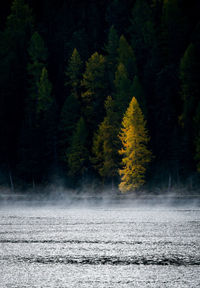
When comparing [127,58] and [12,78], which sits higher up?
[127,58]

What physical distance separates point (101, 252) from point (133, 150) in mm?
33389

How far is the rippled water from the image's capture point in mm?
14695

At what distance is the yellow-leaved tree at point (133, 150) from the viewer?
2040 inches

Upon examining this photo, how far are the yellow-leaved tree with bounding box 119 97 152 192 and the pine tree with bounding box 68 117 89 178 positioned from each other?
8033 mm

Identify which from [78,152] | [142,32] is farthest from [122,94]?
[142,32]

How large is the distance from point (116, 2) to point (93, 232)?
222ft

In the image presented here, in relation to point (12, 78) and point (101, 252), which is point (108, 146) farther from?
point (101, 252)

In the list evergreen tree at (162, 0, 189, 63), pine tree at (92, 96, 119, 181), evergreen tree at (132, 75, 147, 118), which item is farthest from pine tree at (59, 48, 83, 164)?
evergreen tree at (162, 0, 189, 63)

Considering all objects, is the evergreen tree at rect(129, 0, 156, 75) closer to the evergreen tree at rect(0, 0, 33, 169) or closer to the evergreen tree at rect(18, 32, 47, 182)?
the evergreen tree at rect(18, 32, 47, 182)

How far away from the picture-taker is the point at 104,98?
2633 inches

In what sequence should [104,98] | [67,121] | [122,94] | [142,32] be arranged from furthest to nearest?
[142,32], [104,98], [67,121], [122,94]

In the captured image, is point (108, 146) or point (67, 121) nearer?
point (108, 146)

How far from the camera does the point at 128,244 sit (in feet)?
70.5

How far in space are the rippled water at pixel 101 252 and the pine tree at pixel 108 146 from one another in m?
23.9
